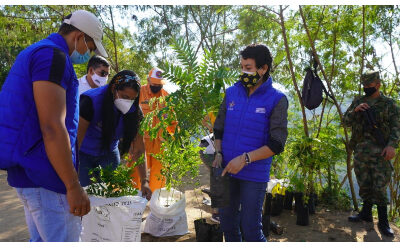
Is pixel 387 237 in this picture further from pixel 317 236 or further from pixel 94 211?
pixel 94 211

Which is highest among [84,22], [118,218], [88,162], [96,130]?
[84,22]

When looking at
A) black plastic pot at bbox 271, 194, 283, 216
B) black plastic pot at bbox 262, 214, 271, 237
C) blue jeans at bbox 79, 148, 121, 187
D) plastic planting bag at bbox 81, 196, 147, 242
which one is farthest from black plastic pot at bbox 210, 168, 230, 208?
black plastic pot at bbox 271, 194, 283, 216

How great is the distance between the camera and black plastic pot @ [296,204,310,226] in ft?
12.9

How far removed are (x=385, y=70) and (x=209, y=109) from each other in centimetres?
404

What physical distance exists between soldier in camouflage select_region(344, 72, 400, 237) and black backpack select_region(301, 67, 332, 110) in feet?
1.40

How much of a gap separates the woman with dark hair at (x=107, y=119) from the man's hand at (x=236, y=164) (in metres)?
0.84

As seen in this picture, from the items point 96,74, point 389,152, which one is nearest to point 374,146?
point 389,152

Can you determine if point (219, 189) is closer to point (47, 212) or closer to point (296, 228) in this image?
point (47, 212)

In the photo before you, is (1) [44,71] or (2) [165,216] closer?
(1) [44,71]

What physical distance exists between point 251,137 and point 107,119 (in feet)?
3.35

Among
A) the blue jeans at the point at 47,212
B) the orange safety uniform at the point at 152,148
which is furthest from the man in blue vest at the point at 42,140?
the orange safety uniform at the point at 152,148

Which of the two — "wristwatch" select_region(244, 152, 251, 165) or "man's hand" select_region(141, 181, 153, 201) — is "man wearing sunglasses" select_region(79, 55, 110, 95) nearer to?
"man's hand" select_region(141, 181, 153, 201)

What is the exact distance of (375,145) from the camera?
3920 millimetres

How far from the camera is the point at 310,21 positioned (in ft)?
15.9
